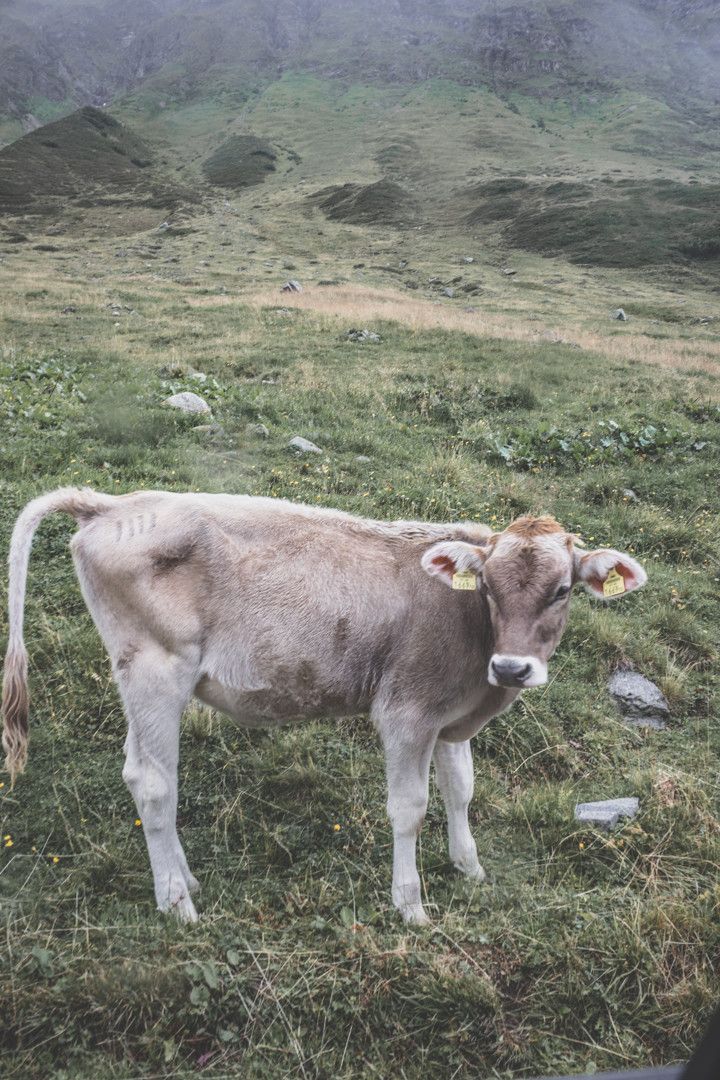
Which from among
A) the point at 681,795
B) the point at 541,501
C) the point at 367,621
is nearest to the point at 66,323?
the point at 541,501

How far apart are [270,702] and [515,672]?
1585 millimetres

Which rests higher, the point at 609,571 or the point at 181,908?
the point at 609,571

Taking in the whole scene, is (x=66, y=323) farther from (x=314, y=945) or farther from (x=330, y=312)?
(x=314, y=945)

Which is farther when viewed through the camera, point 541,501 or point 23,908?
point 541,501

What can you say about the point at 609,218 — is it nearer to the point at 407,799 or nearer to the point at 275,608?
the point at 275,608

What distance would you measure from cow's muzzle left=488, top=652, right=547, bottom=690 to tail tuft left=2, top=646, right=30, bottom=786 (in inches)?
112

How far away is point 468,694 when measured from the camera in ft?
13.8

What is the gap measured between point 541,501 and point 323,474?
3287mm

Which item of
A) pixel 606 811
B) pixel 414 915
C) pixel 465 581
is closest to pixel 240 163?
pixel 465 581

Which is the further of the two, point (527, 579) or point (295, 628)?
point (295, 628)

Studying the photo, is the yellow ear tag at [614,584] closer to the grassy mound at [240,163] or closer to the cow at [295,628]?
the cow at [295,628]

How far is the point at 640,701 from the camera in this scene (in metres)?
5.86

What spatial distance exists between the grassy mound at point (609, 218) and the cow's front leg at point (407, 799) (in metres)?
59.7

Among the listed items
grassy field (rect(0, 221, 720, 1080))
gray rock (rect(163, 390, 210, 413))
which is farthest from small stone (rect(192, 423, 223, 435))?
gray rock (rect(163, 390, 210, 413))
